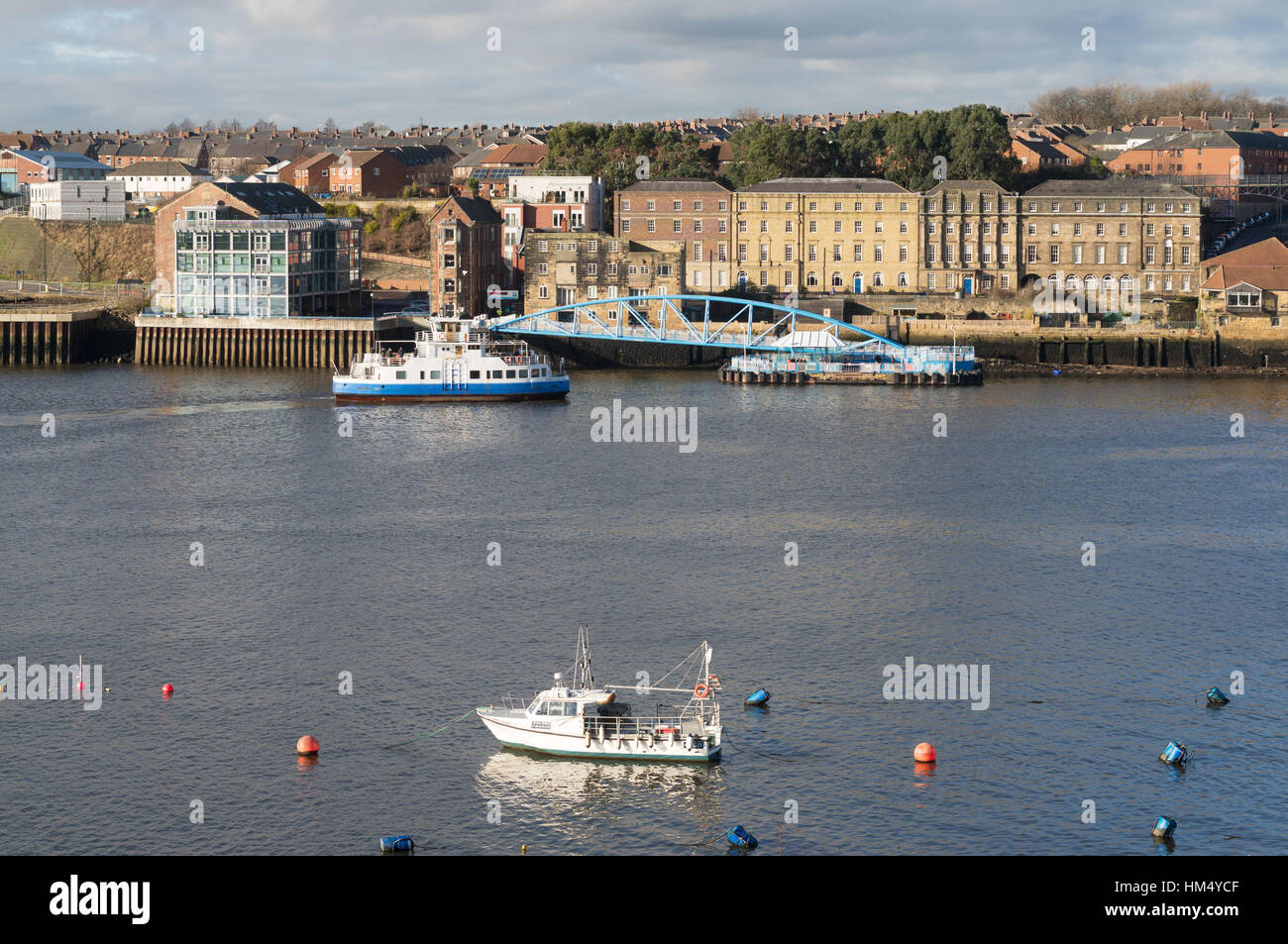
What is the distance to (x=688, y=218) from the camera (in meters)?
98.1

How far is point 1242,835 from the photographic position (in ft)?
88.4

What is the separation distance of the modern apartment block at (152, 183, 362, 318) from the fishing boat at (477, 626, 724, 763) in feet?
211

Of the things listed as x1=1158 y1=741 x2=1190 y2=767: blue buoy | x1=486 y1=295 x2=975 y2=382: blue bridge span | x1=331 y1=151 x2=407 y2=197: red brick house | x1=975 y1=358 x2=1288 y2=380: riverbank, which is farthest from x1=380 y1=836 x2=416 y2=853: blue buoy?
x1=331 y1=151 x2=407 y2=197: red brick house

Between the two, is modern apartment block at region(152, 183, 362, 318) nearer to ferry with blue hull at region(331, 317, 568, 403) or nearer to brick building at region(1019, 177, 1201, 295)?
ferry with blue hull at region(331, 317, 568, 403)

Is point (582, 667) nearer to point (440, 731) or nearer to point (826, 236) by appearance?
point (440, 731)

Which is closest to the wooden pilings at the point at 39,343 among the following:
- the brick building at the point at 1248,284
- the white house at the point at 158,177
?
the white house at the point at 158,177

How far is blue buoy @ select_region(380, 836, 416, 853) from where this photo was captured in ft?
85.6

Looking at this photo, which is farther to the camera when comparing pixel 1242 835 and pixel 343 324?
pixel 343 324

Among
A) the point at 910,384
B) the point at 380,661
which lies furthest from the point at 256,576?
the point at 910,384

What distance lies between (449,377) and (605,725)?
47117 mm

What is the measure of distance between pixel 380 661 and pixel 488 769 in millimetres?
6097

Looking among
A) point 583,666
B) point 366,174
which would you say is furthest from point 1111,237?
point 583,666

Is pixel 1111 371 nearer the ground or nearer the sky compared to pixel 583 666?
nearer the sky

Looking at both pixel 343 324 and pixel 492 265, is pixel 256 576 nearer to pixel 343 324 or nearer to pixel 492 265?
pixel 343 324
